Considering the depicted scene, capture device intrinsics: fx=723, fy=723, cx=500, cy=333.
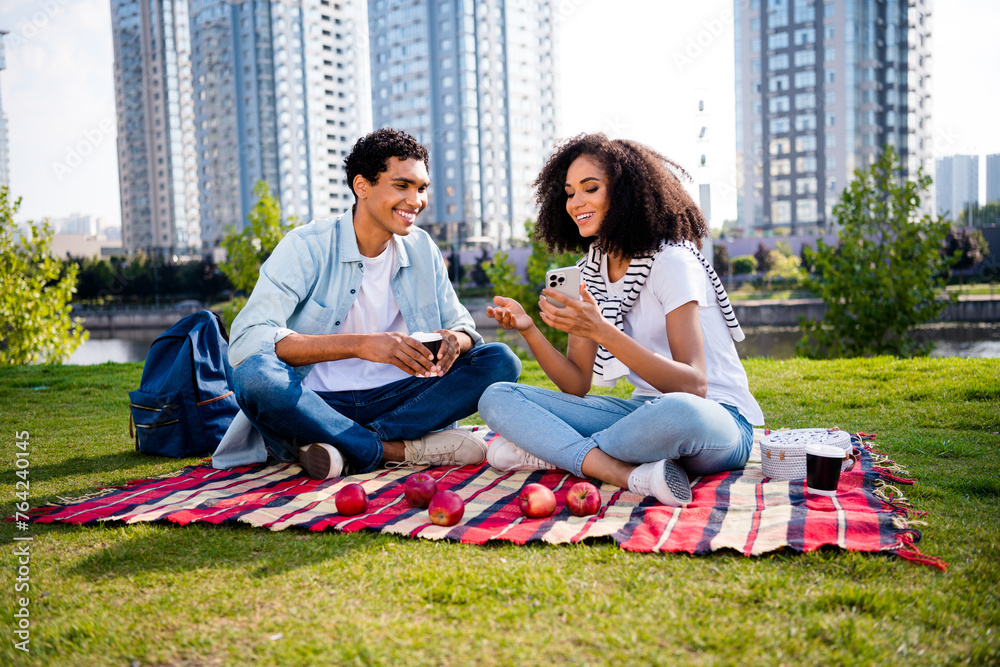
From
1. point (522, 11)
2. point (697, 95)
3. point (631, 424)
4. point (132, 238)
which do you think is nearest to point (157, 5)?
point (132, 238)

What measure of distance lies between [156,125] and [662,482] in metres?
88.4

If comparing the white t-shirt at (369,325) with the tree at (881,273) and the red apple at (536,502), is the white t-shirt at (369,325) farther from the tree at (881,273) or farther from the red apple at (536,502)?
the tree at (881,273)

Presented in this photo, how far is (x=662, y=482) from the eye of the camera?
8.24ft

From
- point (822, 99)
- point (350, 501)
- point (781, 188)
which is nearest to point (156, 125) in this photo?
point (781, 188)

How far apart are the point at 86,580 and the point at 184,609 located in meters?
0.42

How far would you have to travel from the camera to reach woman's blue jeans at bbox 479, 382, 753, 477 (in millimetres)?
2568

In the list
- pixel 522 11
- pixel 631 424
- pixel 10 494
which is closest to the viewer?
pixel 631 424

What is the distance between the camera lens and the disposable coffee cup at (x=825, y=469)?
101 inches

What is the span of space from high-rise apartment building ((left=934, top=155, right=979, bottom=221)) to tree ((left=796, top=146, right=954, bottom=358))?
5393 centimetres

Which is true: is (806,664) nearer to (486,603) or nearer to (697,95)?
(486,603)

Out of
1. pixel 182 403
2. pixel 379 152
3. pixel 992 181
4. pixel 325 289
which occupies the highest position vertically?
pixel 992 181

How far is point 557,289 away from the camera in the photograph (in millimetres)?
2748

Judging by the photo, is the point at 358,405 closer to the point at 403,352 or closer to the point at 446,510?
the point at 403,352

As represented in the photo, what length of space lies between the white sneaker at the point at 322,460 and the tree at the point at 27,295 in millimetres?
8009
